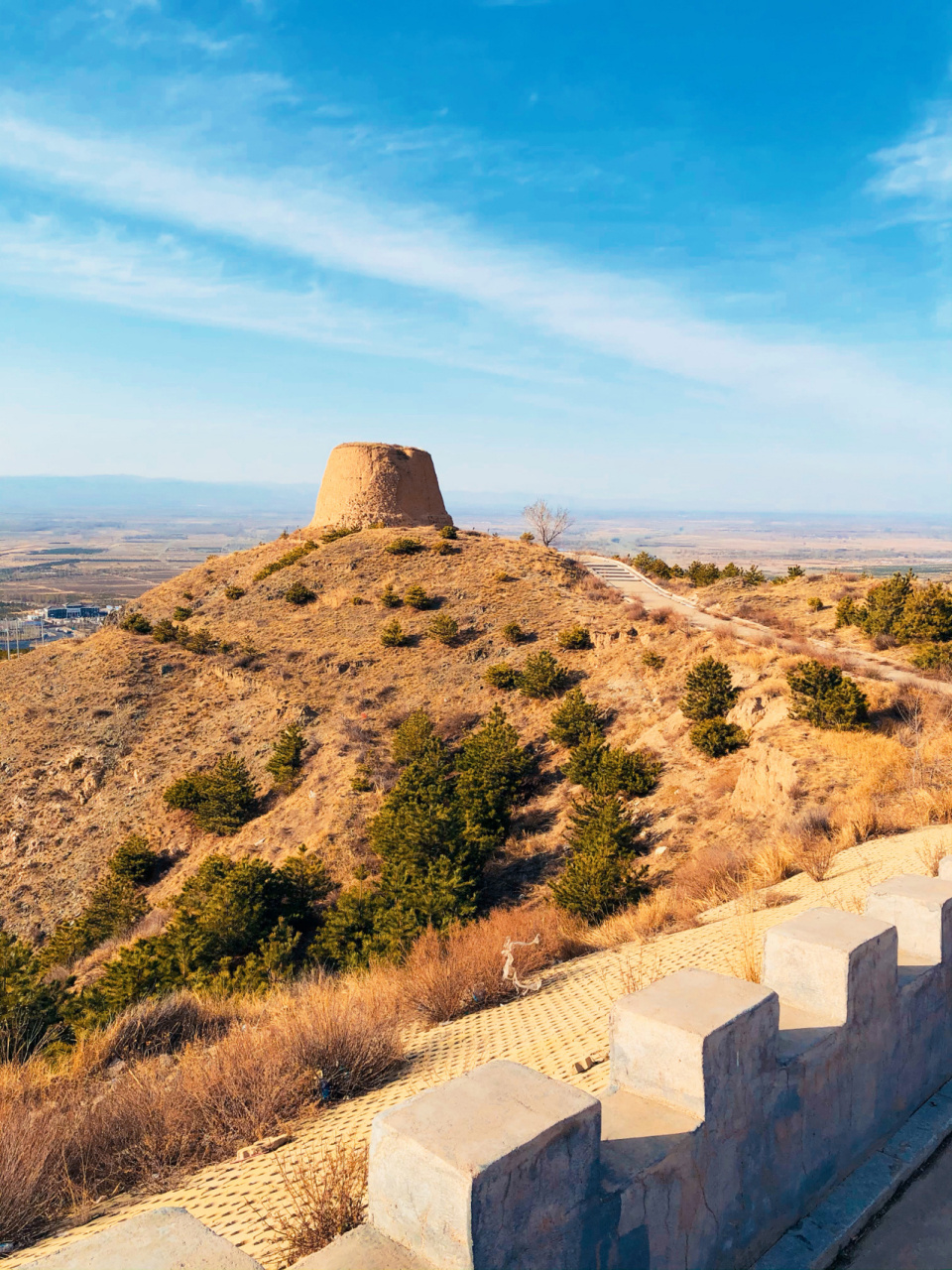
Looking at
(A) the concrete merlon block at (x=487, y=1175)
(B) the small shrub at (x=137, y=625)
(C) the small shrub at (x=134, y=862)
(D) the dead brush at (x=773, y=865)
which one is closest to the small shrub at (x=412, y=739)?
(C) the small shrub at (x=134, y=862)

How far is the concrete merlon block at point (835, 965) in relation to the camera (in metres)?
3.60

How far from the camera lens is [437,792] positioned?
1533cm

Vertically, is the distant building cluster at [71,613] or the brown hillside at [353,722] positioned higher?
the brown hillside at [353,722]

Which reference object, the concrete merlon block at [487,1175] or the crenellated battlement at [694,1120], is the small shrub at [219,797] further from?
the concrete merlon block at [487,1175]

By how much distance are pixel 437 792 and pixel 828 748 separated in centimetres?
701

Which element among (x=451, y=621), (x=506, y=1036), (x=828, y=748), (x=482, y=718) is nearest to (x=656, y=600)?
(x=451, y=621)

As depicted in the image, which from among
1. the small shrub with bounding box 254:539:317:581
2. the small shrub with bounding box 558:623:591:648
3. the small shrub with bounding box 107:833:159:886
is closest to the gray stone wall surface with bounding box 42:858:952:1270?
the small shrub with bounding box 107:833:159:886

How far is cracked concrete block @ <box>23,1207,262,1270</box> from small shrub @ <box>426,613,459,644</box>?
2230cm

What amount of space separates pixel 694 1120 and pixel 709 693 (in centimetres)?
1440

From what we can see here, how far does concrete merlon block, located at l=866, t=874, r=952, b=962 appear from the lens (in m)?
4.25

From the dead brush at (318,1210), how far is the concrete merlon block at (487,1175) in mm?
964

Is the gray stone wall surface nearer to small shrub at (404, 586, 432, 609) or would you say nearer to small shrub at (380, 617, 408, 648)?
small shrub at (380, 617, 408, 648)

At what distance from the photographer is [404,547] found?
3108cm

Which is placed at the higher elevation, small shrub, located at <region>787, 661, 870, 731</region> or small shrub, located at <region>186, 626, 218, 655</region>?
small shrub, located at <region>787, 661, 870, 731</region>
